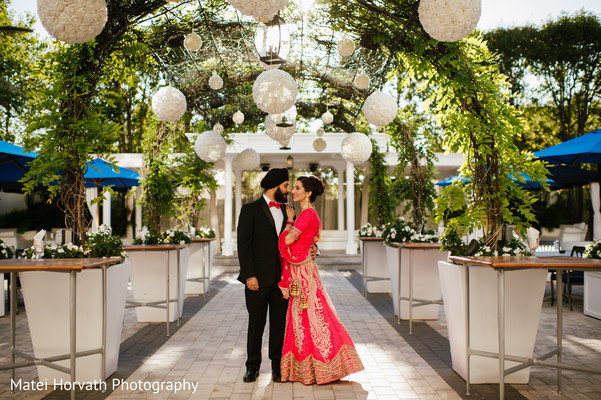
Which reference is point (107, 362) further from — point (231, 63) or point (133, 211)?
point (133, 211)

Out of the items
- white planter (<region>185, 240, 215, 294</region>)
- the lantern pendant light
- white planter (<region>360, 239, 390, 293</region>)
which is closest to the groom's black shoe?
the lantern pendant light

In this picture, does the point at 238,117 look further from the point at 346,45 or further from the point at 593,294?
the point at 593,294

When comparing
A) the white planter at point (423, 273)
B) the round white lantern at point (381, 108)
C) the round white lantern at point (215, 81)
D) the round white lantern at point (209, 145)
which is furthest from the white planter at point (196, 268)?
the round white lantern at point (381, 108)

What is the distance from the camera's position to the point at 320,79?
A: 9.77 meters

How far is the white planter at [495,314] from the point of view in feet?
13.4

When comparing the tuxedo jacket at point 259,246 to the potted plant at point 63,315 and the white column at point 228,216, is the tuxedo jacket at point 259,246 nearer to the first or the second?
the potted plant at point 63,315

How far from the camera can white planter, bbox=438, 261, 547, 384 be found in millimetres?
4090

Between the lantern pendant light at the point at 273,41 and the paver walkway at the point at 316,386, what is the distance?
10.9 feet

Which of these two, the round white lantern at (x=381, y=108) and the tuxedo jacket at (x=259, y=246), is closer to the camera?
the tuxedo jacket at (x=259, y=246)

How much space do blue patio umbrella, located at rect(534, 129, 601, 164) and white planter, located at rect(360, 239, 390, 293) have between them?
329 cm

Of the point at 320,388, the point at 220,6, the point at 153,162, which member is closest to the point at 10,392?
the point at 320,388

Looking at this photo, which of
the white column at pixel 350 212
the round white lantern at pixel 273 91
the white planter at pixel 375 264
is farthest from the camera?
the white column at pixel 350 212

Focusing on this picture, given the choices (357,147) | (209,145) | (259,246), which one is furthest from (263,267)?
(209,145)

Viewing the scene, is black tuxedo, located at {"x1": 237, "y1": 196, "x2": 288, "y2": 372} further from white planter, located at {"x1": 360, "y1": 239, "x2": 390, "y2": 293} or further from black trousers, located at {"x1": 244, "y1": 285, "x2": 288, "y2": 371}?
white planter, located at {"x1": 360, "y1": 239, "x2": 390, "y2": 293}
